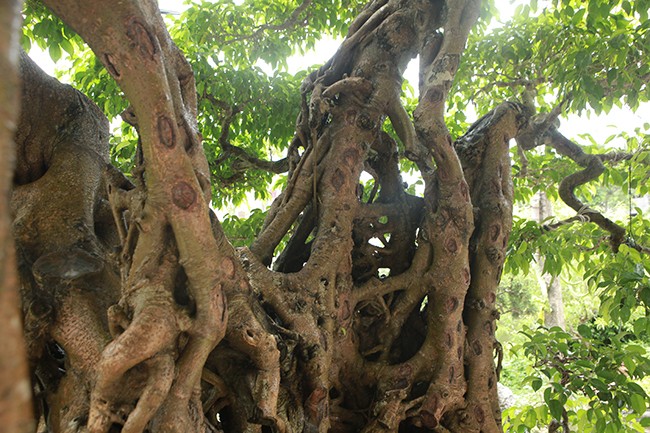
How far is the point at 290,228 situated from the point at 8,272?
2577 millimetres

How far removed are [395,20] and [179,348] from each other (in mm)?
2033

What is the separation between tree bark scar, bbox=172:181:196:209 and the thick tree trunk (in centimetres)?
142

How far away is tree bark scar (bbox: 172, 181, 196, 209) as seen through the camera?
6.11ft

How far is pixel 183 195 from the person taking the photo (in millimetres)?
1874

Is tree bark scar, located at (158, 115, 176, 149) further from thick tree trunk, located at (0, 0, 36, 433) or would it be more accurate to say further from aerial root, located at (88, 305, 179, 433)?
thick tree trunk, located at (0, 0, 36, 433)

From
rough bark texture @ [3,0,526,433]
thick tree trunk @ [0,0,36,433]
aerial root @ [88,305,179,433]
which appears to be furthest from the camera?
rough bark texture @ [3,0,526,433]

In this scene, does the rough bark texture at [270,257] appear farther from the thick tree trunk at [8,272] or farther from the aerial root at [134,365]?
the thick tree trunk at [8,272]

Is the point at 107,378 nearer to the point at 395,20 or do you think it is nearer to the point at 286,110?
the point at 395,20

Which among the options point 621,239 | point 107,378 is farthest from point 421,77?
point 107,378

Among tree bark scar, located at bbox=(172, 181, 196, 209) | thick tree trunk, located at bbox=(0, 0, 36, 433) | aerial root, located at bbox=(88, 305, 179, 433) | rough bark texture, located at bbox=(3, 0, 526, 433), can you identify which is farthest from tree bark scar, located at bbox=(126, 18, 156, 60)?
thick tree trunk, located at bbox=(0, 0, 36, 433)

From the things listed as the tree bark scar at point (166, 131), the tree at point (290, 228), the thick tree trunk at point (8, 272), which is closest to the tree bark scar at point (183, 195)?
the tree at point (290, 228)

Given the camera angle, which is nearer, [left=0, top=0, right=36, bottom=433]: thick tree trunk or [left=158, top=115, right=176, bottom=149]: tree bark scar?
[left=0, top=0, right=36, bottom=433]: thick tree trunk

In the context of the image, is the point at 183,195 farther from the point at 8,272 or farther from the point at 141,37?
the point at 8,272

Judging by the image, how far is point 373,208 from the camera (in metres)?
2.95
